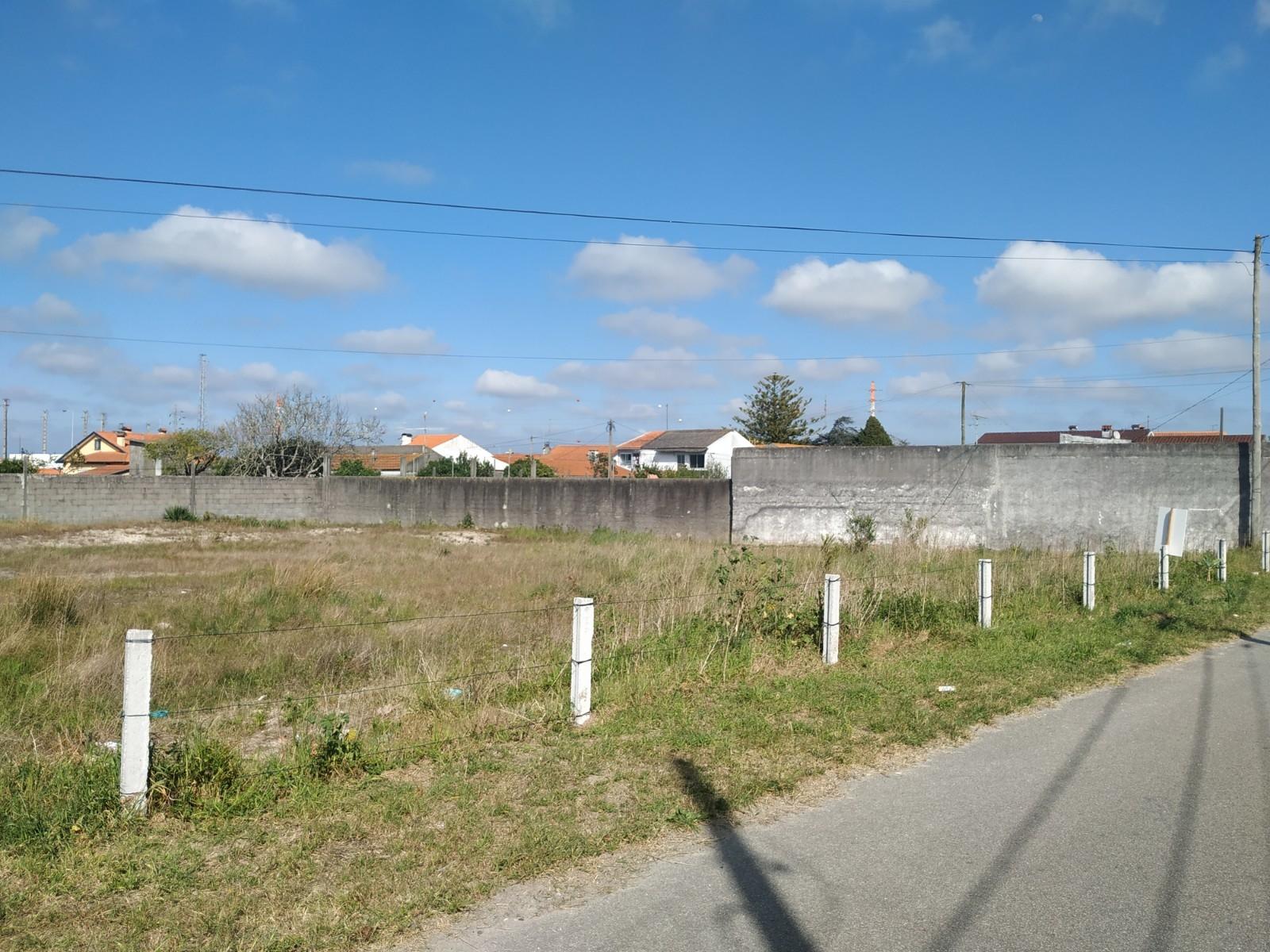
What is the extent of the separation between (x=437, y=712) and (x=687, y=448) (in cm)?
6490

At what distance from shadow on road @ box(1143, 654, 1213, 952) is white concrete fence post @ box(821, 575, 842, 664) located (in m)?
3.12

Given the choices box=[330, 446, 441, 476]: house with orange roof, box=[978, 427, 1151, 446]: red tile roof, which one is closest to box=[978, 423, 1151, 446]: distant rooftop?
box=[978, 427, 1151, 446]: red tile roof

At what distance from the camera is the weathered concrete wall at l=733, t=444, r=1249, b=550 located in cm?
2386

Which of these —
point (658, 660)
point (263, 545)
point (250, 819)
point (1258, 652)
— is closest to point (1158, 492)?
point (1258, 652)

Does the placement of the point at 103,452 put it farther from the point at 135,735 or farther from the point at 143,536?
the point at 135,735

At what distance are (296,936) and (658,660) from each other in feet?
16.9

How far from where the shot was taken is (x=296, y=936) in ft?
12.5

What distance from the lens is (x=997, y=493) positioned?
2556cm

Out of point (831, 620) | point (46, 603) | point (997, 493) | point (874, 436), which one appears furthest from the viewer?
point (874, 436)

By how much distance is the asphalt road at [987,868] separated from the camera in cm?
392

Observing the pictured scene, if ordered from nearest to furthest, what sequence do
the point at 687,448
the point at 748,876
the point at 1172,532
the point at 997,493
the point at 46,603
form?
the point at 748,876 < the point at 46,603 < the point at 1172,532 < the point at 997,493 < the point at 687,448

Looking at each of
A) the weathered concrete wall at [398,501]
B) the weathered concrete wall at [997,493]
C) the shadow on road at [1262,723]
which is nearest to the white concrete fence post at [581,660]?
the shadow on road at [1262,723]

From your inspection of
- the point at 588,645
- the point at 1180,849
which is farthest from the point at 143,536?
the point at 1180,849

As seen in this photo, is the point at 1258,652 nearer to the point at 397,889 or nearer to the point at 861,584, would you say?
the point at 861,584
